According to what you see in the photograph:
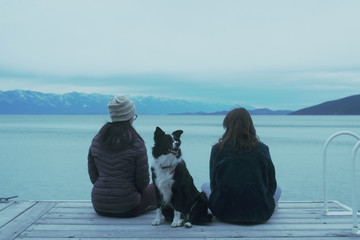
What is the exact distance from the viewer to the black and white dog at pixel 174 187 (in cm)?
389

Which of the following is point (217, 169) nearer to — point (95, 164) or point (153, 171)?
point (153, 171)

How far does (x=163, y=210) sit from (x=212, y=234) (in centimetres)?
68

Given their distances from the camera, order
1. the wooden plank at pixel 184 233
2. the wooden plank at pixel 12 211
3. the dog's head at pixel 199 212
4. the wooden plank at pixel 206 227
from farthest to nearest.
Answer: the wooden plank at pixel 12 211 → the dog's head at pixel 199 212 → the wooden plank at pixel 206 227 → the wooden plank at pixel 184 233

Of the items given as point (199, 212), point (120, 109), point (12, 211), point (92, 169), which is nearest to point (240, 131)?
point (199, 212)

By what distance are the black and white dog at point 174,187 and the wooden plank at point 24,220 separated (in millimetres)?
1444

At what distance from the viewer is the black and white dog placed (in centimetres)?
389

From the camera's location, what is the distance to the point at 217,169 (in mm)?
4070

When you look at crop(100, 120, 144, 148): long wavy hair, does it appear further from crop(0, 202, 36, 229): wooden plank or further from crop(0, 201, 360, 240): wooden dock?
crop(0, 202, 36, 229): wooden plank

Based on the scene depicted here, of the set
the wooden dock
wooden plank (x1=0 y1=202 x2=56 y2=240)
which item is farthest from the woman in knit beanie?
wooden plank (x1=0 y1=202 x2=56 y2=240)

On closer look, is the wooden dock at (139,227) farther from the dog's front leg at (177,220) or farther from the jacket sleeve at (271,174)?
the jacket sleeve at (271,174)

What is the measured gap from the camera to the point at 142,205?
452cm

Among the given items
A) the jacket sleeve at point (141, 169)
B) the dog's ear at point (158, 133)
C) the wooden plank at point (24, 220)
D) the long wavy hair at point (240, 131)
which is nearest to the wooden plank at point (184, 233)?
the wooden plank at point (24, 220)

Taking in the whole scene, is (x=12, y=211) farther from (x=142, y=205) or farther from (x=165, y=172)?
(x=165, y=172)

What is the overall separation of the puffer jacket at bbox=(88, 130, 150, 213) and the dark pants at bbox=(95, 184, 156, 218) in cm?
8
